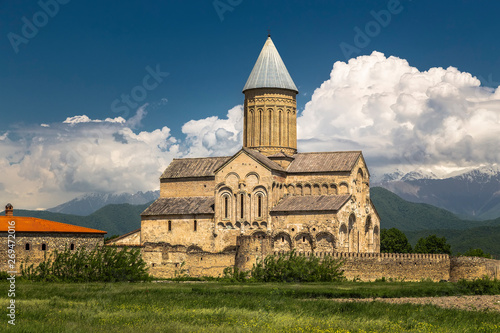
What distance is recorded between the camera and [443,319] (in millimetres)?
27766

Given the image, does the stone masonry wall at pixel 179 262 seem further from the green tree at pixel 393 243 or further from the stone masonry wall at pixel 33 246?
the green tree at pixel 393 243

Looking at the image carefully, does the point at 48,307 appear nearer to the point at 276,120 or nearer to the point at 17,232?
the point at 17,232

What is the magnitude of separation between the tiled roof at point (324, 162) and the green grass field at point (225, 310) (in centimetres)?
1620

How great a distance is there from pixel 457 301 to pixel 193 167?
28.6 meters

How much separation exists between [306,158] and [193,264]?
13.0 m

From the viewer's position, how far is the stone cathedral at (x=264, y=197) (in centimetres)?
4981

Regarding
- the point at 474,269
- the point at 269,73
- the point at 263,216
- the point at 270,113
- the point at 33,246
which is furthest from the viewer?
the point at 269,73

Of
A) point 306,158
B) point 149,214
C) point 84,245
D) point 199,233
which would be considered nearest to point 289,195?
point 306,158

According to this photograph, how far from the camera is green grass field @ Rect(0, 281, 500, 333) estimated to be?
24938 mm

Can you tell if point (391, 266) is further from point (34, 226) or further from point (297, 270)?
point (34, 226)

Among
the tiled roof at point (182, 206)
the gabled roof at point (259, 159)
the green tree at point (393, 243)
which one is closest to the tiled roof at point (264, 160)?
the gabled roof at point (259, 159)

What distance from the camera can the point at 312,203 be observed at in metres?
51.4

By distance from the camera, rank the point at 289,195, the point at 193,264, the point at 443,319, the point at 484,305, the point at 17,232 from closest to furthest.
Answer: the point at 443,319 → the point at 484,305 → the point at 17,232 → the point at 193,264 → the point at 289,195

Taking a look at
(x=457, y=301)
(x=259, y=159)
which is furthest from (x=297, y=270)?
(x=259, y=159)
